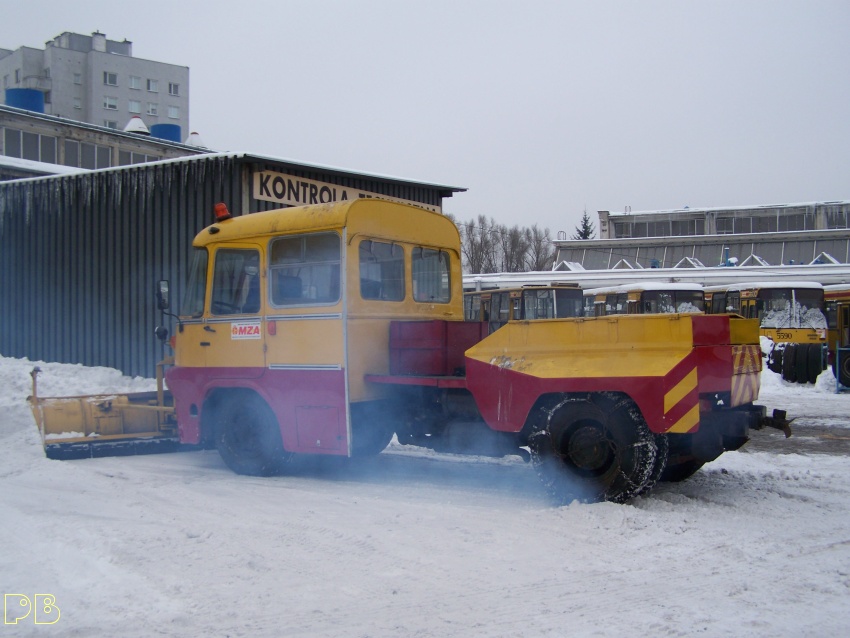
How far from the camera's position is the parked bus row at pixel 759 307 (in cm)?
1936

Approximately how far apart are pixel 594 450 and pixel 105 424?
21.1 ft

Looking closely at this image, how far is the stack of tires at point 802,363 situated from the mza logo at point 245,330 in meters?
15.2

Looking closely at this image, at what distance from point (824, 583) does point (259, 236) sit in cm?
621

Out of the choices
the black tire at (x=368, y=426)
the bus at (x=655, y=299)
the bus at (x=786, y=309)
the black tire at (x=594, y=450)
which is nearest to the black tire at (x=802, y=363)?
the bus at (x=786, y=309)

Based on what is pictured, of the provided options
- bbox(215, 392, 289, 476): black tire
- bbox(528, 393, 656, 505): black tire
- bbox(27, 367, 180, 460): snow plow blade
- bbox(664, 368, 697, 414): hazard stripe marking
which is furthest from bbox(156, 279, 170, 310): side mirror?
bbox(664, 368, 697, 414): hazard stripe marking

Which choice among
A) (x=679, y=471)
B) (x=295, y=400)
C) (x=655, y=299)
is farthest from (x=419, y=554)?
(x=655, y=299)

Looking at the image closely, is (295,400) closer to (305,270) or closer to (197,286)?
(305,270)

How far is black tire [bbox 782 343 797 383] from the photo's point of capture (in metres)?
19.4

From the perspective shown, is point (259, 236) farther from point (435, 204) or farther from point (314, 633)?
point (435, 204)

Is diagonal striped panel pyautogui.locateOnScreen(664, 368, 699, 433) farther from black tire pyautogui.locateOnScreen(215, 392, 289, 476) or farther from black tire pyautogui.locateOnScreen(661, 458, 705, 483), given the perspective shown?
black tire pyautogui.locateOnScreen(215, 392, 289, 476)

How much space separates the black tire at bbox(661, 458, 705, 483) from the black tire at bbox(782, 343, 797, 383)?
519 inches

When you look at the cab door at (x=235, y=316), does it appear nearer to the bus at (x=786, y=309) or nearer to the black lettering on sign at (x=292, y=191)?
the black lettering on sign at (x=292, y=191)

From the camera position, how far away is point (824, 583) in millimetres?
4875

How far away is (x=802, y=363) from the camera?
19297mm
